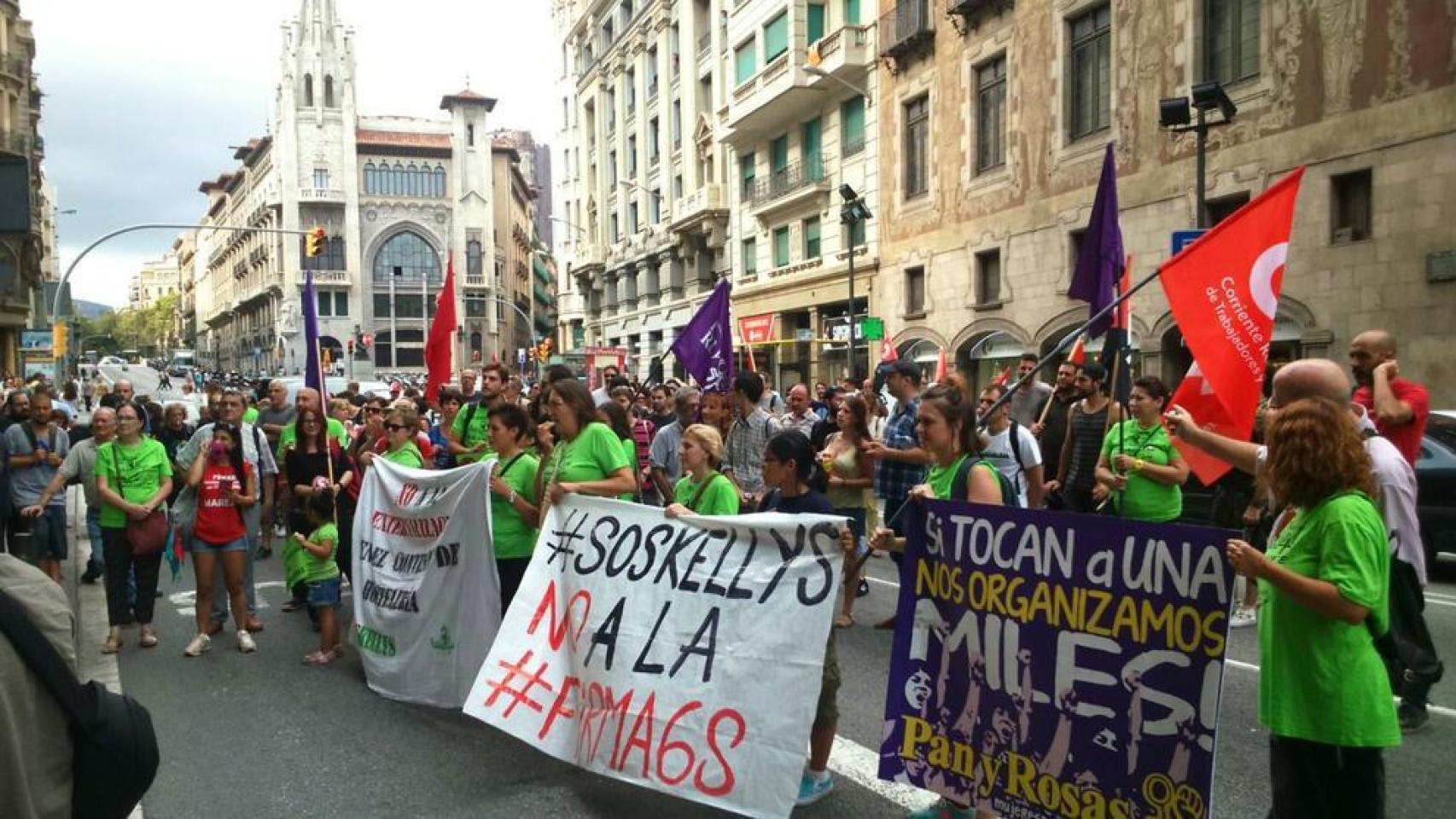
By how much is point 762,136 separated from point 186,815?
3102 centimetres

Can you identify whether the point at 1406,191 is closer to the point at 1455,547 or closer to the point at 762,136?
the point at 1455,547

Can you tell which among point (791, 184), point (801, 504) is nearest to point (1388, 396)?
point (801, 504)

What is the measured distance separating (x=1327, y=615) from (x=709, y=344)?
8510 millimetres

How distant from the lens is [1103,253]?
598 cm

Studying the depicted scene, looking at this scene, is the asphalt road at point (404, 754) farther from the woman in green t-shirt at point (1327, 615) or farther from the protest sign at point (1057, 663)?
the woman in green t-shirt at point (1327, 615)

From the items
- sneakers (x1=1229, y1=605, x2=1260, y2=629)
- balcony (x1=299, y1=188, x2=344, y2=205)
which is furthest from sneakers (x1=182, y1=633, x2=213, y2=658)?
balcony (x1=299, y1=188, x2=344, y2=205)

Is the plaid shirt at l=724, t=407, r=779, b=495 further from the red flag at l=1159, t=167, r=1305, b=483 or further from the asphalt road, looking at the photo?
the red flag at l=1159, t=167, r=1305, b=483

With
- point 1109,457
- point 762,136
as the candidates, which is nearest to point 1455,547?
point 1109,457

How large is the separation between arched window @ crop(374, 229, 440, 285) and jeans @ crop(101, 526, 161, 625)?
262ft

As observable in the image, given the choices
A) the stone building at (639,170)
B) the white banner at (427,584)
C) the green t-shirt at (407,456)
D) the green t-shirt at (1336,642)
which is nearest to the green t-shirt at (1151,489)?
the green t-shirt at (1336,642)

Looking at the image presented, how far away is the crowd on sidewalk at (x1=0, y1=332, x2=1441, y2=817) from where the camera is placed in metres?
2.97

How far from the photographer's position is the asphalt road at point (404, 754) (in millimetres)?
4359

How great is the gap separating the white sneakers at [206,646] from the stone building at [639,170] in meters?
31.3

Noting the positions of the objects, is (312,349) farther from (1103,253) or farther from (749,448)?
(1103,253)
